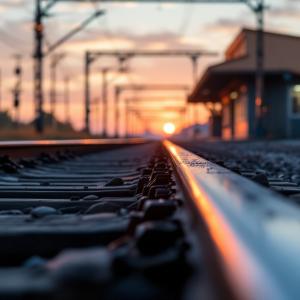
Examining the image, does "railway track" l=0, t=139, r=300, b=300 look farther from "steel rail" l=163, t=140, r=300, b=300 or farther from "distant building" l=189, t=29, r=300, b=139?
"distant building" l=189, t=29, r=300, b=139

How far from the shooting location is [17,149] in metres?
6.25

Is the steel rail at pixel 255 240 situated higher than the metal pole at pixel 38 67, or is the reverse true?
the metal pole at pixel 38 67

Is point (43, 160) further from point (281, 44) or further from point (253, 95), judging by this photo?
point (281, 44)

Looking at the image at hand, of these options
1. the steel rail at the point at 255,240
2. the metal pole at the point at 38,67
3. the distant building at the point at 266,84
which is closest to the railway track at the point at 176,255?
the steel rail at the point at 255,240

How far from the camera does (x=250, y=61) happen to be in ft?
89.2

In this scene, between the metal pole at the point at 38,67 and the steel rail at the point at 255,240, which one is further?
the metal pole at the point at 38,67

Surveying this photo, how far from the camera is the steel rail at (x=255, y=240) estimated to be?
1.93 ft

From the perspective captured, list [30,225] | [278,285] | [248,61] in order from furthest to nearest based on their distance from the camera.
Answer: [248,61] < [30,225] < [278,285]

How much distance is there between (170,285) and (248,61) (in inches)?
1086

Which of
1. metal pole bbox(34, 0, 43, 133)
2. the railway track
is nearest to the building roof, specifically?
metal pole bbox(34, 0, 43, 133)

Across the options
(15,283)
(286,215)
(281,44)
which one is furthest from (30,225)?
(281,44)

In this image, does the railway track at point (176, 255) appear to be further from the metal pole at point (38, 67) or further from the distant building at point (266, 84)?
the distant building at point (266, 84)

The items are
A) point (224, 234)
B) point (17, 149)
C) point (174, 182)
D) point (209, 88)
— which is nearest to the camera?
point (224, 234)

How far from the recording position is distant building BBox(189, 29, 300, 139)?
88.5 ft
